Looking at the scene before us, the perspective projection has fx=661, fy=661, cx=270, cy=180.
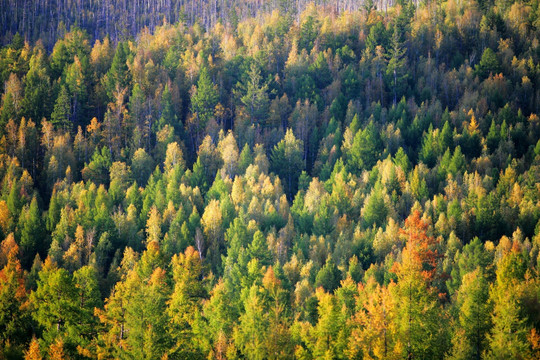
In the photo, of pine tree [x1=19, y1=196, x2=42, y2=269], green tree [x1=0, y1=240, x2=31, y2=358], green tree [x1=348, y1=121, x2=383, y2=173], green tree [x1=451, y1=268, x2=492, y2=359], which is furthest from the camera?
green tree [x1=348, y1=121, x2=383, y2=173]

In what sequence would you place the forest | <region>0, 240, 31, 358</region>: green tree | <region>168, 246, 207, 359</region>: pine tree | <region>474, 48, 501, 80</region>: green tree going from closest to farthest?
1. the forest
2. <region>168, 246, 207, 359</region>: pine tree
3. <region>0, 240, 31, 358</region>: green tree
4. <region>474, 48, 501, 80</region>: green tree

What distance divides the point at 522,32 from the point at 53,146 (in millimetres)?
107267

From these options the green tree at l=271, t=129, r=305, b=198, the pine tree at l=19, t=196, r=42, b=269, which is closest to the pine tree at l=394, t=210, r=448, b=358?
the pine tree at l=19, t=196, r=42, b=269

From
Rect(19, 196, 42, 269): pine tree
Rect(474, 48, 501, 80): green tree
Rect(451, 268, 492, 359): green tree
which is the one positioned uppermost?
Rect(474, 48, 501, 80): green tree

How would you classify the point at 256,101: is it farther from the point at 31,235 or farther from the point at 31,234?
the point at 31,235

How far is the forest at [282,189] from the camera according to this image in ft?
180

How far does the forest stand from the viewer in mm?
54719

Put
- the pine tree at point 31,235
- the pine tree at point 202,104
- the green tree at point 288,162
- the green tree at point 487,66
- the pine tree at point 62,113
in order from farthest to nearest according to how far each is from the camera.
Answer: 1. the green tree at point 487,66
2. the pine tree at point 202,104
3. the pine tree at point 62,113
4. the green tree at point 288,162
5. the pine tree at point 31,235

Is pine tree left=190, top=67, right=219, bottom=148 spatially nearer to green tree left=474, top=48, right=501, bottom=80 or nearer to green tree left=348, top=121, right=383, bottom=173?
green tree left=348, top=121, right=383, bottom=173

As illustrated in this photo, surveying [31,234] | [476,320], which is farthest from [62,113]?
[476,320]

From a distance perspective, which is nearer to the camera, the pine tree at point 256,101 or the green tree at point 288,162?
the green tree at point 288,162

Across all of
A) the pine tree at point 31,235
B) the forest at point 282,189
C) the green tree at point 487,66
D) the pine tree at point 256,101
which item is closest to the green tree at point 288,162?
the forest at point 282,189

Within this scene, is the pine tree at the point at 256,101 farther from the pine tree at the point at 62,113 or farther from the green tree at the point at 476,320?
the green tree at the point at 476,320

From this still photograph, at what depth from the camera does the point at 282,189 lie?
10794 cm
